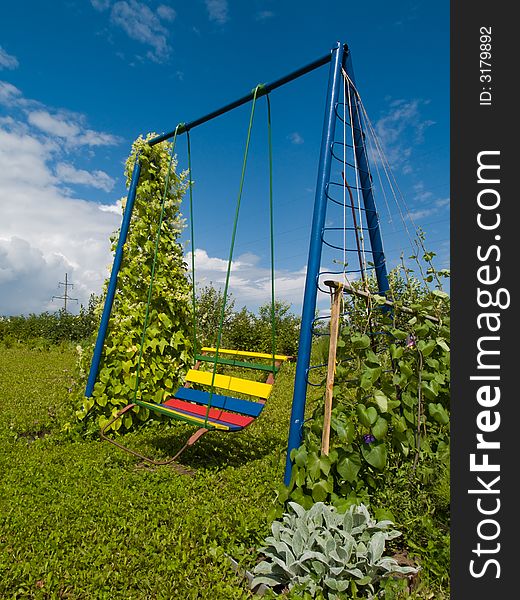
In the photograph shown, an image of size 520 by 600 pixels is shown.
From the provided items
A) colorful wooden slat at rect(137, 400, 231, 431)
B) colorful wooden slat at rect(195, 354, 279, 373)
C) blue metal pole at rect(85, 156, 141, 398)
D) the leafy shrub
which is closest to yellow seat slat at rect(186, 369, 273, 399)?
colorful wooden slat at rect(195, 354, 279, 373)

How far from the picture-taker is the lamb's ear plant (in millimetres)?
2127

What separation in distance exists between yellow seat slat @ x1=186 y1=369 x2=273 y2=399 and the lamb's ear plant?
1.57m

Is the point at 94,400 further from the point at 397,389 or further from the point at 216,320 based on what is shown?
the point at 216,320

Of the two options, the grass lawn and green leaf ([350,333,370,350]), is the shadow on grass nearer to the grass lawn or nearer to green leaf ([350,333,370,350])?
the grass lawn

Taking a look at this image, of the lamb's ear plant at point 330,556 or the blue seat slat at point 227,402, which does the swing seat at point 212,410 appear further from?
the lamb's ear plant at point 330,556

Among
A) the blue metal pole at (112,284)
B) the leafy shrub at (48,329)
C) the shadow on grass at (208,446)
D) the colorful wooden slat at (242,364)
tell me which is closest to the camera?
the colorful wooden slat at (242,364)

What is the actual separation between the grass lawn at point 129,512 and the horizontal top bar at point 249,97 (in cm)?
311

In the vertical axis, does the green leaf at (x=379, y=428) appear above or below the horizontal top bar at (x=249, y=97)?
below

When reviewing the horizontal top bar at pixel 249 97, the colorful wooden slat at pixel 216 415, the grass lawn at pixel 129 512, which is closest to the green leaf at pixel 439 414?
the grass lawn at pixel 129 512

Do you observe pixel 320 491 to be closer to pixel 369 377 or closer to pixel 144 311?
pixel 369 377

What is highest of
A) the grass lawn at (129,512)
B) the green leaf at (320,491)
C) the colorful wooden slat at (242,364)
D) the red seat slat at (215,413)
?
the colorful wooden slat at (242,364)

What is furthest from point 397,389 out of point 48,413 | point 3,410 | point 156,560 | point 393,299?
point 3,410

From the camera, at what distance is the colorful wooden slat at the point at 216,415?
3.64m

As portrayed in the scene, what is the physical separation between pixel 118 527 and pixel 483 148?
296 centimetres
